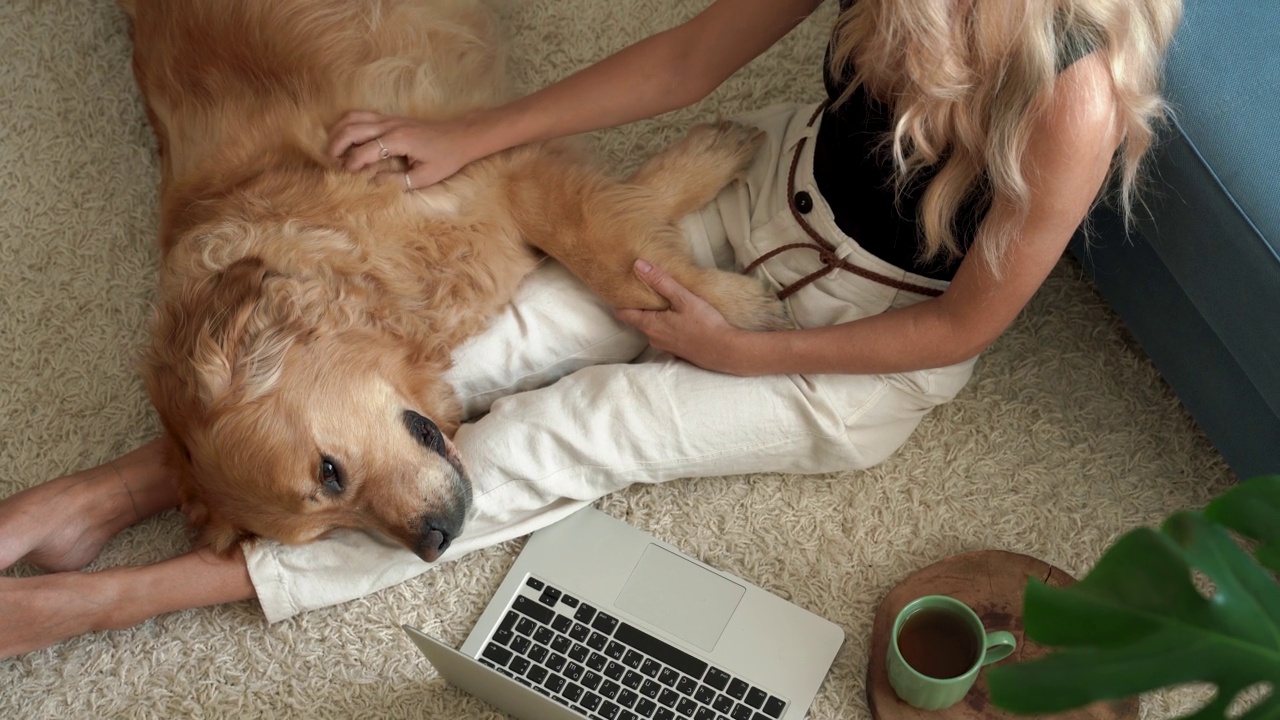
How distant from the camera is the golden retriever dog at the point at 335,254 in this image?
1.48 meters

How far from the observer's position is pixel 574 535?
1787 millimetres

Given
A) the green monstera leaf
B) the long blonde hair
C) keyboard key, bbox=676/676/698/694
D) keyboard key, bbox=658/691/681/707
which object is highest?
the long blonde hair

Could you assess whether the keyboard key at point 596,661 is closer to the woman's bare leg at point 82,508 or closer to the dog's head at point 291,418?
the dog's head at point 291,418

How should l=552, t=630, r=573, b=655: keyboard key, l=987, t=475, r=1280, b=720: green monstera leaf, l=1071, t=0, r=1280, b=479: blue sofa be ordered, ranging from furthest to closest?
l=552, t=630, r=573, b=655: keyboard key
l=1071, t=0, r=1280, b=479: blue sofa
l=987, t=475, r=1280, b=720: green monstera leaf

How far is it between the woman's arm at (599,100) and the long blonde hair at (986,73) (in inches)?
11.3

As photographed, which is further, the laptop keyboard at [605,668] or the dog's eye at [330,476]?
the laptop keyboard at [605,668]

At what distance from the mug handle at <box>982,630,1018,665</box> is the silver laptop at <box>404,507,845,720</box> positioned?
24cm

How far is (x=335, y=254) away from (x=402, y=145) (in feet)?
0.75

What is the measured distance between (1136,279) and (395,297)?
3.95 ft

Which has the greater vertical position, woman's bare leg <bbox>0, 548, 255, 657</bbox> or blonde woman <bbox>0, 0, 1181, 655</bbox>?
blonde woman <bbox>0, 0, 1181, 655</bbox>

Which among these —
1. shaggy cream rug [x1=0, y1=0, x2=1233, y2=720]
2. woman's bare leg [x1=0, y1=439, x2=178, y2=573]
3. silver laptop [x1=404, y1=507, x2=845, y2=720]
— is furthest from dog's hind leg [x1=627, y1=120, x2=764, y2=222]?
woman's bare leg [x1=0, y1=439, x2=178, y2=573]

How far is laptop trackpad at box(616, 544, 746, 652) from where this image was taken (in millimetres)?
1682

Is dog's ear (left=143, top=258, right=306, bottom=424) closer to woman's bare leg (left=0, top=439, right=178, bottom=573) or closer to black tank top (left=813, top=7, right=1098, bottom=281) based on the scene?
woman's bare leg (left=0, top=439, right=178, bottom=573)

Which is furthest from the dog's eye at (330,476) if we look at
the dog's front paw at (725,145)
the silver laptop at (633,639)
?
the dog's front paw at (725,145)
